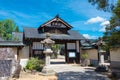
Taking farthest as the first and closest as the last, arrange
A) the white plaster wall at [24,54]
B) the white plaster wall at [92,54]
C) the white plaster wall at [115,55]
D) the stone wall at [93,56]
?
1. the white plaster wall at [92,54]
2. the stone wall at [93,56]
3. the white plaster wall at [24,54]
4. the white plaster wall at [115,55]

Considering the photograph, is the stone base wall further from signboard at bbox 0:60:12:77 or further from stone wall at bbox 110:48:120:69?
signboard at bbox 0:60:12:77

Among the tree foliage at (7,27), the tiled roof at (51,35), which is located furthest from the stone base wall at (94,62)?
the tree foliage at (7,27)

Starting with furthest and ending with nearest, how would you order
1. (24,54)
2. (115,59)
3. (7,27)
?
(7,27), (24,54), (115,59)

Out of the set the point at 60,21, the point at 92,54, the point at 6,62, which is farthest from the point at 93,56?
the point at 6,62

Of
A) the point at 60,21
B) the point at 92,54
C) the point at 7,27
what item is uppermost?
the point at 7,27

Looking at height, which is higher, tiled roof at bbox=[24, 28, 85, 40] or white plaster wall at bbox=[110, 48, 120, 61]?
tiled roof at bbox=[24, 28, 85, 40]

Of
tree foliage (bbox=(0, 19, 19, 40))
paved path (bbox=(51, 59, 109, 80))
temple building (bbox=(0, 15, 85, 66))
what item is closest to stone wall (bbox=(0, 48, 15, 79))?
paved path (bbox=(51, 59, 109, 80))

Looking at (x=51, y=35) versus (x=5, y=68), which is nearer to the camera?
(x=5, y=68)

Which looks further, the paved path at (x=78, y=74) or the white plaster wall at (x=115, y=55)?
the white plaster wall at (x=115, y=55)

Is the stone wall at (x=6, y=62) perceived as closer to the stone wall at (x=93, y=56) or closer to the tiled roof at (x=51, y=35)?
the tiled roof at (x=51, y=35)

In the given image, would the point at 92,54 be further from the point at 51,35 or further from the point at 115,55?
the point at 51,35

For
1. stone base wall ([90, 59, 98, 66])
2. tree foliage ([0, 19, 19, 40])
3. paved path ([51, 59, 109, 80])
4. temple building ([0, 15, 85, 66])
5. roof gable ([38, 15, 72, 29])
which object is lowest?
paved path ([51, 59, 109, 80])

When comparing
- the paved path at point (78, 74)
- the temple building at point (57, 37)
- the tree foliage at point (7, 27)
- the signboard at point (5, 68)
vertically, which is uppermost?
the tree foliage at point (7, 27)

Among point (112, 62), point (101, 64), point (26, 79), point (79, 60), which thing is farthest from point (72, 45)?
point (26, 79)
